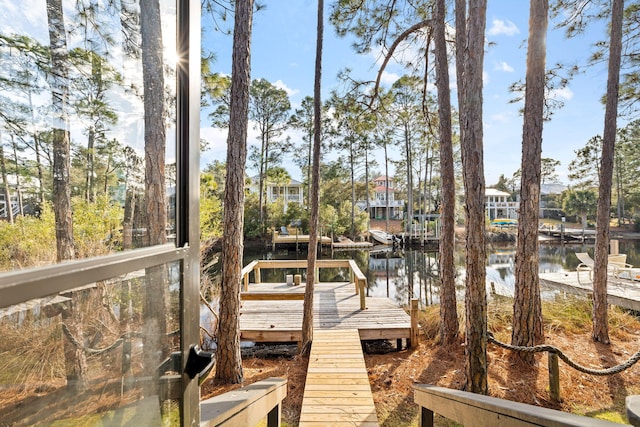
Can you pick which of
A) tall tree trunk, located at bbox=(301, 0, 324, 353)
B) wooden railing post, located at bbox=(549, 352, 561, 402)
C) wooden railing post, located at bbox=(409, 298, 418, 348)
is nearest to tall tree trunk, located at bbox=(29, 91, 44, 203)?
tall tree trunk, located at bbox=(301, 0, 324, 353)

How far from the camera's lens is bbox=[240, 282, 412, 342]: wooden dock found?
470cm

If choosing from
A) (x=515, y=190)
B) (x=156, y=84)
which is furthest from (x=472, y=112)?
(x=515, y=190)

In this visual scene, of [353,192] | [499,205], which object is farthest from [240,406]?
[499,205]

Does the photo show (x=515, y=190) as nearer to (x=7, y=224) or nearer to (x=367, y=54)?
(x=367, y=54)

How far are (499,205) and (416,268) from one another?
2491 cm

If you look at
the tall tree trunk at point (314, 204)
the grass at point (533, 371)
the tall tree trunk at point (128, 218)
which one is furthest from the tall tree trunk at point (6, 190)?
the tall tree trunk at point (314, 204)

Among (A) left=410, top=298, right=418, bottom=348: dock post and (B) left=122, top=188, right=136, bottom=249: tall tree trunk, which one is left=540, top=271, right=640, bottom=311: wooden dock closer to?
(A) left=410, top=298, right=418, bottom=348: dock post

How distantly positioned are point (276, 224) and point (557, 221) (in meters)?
31.9

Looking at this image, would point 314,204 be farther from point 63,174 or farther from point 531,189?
point 63,174

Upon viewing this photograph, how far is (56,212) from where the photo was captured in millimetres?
464

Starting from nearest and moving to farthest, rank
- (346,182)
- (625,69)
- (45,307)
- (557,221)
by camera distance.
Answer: (45,307) < (625,69) < (346,182) < (557,221)

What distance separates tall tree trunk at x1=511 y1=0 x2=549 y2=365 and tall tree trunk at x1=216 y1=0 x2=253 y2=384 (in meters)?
3.48

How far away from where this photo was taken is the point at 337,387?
297 cm

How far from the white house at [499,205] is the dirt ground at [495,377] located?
3123 cm
